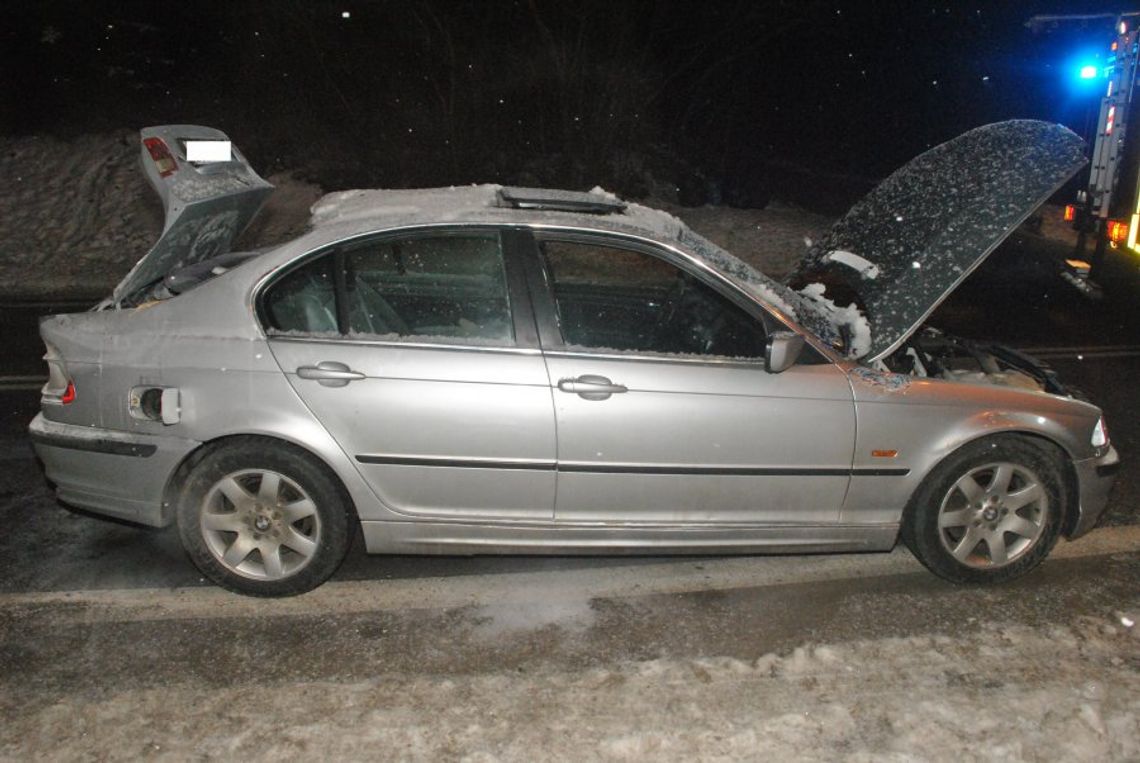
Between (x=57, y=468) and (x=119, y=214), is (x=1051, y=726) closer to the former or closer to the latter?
(x=57, y=468)

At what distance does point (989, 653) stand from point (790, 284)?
2.14 metres

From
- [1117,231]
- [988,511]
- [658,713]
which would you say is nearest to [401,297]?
[658,713]

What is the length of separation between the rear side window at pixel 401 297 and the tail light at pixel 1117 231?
920 cm

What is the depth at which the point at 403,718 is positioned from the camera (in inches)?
130

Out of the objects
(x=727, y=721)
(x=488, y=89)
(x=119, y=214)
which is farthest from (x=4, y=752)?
(x=488, y=89)

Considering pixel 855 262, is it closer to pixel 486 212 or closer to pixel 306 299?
pixel 486 212

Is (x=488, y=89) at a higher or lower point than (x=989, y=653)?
higher

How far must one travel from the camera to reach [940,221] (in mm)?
4438

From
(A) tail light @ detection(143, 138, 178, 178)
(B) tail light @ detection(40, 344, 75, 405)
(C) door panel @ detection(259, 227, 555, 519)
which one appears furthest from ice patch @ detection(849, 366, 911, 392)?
(B) tail light @ detection(40, 344, 75, 405)

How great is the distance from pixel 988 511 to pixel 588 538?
1.66 meters

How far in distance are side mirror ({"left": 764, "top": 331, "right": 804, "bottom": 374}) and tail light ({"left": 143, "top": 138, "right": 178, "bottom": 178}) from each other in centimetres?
262

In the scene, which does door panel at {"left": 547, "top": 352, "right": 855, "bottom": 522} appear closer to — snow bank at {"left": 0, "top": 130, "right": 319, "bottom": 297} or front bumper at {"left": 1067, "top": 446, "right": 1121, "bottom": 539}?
front bumper at {"left": 1067, "top": 446, "right": 1121, "bottom": 539}

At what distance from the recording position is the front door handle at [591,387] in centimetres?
389

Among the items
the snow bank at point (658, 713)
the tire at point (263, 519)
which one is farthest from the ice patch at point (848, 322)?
the tire at point (263, 519)
